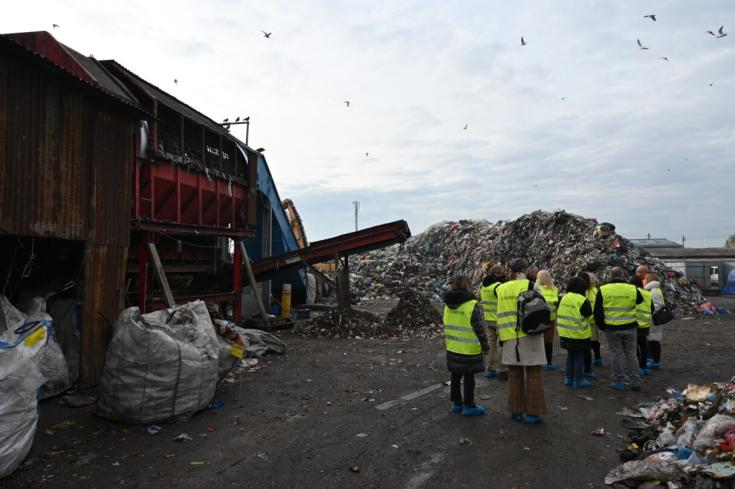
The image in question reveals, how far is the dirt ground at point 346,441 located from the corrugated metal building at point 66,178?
1.65m

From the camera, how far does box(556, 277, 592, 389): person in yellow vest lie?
6203 mm

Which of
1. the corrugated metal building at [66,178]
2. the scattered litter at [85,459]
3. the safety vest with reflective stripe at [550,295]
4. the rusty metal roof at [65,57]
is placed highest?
the rusty metal roof at [65,57]

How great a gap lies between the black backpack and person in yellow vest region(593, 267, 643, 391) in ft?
5.33

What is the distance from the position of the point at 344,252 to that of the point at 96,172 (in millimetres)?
6428

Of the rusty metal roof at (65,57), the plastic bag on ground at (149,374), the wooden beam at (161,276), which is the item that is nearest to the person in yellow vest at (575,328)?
the plastic bag on ground at (149,374)

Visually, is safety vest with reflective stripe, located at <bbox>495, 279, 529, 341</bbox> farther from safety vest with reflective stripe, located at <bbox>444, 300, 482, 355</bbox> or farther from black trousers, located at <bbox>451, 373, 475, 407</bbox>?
black trousers, located at <bbox>451, 373, 475, 407</bbox>

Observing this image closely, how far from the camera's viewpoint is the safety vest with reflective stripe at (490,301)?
664 centimetres

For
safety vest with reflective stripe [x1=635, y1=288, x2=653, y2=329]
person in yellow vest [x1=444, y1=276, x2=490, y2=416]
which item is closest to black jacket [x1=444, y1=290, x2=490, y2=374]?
person in yellow vest [x1=444, y1=276, x2=490, y2=416]

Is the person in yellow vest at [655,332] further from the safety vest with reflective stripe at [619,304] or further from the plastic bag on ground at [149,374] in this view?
the plastic bag on ground at [149,374]

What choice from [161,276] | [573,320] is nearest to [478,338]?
[573,320]

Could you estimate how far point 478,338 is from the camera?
5.08 metres

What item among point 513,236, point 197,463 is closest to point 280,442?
point 197,463

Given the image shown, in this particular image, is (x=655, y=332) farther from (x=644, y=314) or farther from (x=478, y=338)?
(x=478, y=338)

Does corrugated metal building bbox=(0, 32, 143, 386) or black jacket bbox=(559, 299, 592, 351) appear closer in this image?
corrugated metal building bbox=(0, 32, 143, 386)
